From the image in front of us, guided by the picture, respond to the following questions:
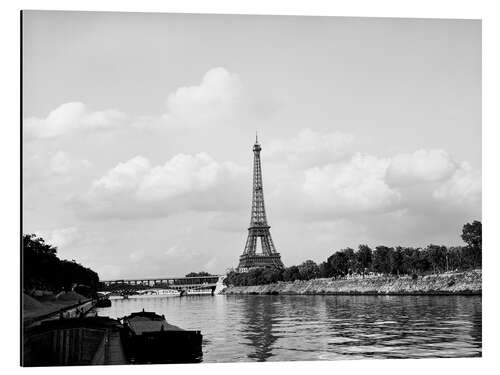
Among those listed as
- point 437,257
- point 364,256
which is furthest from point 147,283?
point 437,257

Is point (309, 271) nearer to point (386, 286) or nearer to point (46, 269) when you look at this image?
point (386, 286)

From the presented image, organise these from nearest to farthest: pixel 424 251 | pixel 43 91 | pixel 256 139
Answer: pixel 43 91, pixel 256 139, pixel 424 251

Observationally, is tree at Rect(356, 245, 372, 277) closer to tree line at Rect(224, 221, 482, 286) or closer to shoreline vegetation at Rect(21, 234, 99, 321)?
tree line at Rect(224, 221, 482, 286)

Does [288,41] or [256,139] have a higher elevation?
[288,41]
